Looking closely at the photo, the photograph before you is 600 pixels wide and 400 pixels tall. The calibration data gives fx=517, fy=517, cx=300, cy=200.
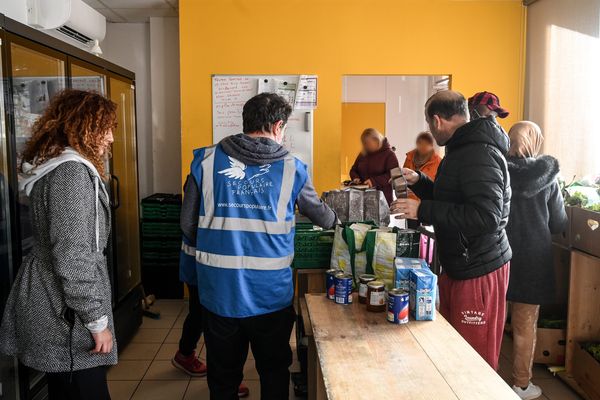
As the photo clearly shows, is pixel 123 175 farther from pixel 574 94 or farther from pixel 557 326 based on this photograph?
pixel 574 94

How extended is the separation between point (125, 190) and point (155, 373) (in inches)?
56.7

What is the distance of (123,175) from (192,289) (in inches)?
61.9

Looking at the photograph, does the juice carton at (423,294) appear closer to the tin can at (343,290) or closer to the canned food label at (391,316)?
the canned food label at (391,316)

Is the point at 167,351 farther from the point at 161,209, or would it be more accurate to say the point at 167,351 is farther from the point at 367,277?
the point at 367,277

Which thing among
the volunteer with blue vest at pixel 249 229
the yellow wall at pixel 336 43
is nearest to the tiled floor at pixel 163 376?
the volunteer with blue vest at pixel 249 229

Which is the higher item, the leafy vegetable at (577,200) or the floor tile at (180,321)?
the leafy vegetable at (577,200)

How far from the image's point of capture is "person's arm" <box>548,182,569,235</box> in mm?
2887

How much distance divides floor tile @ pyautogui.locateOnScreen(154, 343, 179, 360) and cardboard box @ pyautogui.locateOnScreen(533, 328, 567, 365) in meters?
2.38

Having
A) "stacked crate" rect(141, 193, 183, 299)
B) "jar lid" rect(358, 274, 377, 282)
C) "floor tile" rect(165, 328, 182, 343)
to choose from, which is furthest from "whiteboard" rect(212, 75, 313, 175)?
"jar lid" rect(358, 274, 377, 282)

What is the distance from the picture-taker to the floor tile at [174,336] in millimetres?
3787

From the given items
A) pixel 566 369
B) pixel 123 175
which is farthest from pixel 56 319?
pixel 566 369

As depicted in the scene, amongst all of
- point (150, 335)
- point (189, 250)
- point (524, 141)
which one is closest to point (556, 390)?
point (524, 141)

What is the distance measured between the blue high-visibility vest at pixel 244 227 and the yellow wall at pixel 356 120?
180 inches

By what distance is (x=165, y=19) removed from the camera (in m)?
5.03
